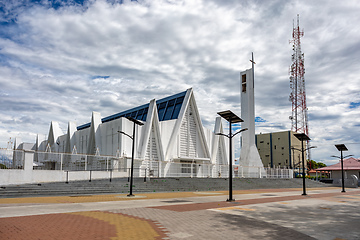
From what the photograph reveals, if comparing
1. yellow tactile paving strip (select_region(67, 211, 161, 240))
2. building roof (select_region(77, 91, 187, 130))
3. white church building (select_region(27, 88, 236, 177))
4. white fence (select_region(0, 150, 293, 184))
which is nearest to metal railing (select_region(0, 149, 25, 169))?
white fence (select_region(0, 150, 293, 184))

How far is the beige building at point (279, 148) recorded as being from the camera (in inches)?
3108

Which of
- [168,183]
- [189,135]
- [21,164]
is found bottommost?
[168,183]

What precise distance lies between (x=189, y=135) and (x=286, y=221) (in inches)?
1215

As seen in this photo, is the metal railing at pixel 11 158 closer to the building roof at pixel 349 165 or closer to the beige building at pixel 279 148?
the building roof at pixel 349 165

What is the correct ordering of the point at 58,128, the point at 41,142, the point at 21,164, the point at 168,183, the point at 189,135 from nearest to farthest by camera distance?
1. the point at 21,164
2. the point at 168,183
3. the point at 189,135
4. the point at 58,128
5. the point at 41,142

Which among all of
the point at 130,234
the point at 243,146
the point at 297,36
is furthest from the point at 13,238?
the point at 297,36

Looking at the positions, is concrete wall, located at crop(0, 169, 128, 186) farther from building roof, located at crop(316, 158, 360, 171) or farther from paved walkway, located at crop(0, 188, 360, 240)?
building roof, located at crop(316, 158, 360, 171)

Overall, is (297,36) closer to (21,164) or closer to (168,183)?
(168,183)

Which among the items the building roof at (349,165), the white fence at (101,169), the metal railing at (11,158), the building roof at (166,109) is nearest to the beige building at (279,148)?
the building roof at (349,165)

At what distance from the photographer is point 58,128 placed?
2450 inches

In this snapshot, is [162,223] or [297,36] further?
[297,36]

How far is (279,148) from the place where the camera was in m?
82.2

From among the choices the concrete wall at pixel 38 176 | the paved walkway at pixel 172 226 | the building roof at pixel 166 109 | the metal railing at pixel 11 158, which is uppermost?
the building roof at pixel 166 109

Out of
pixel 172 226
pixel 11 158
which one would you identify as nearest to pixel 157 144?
pixel 11 158
